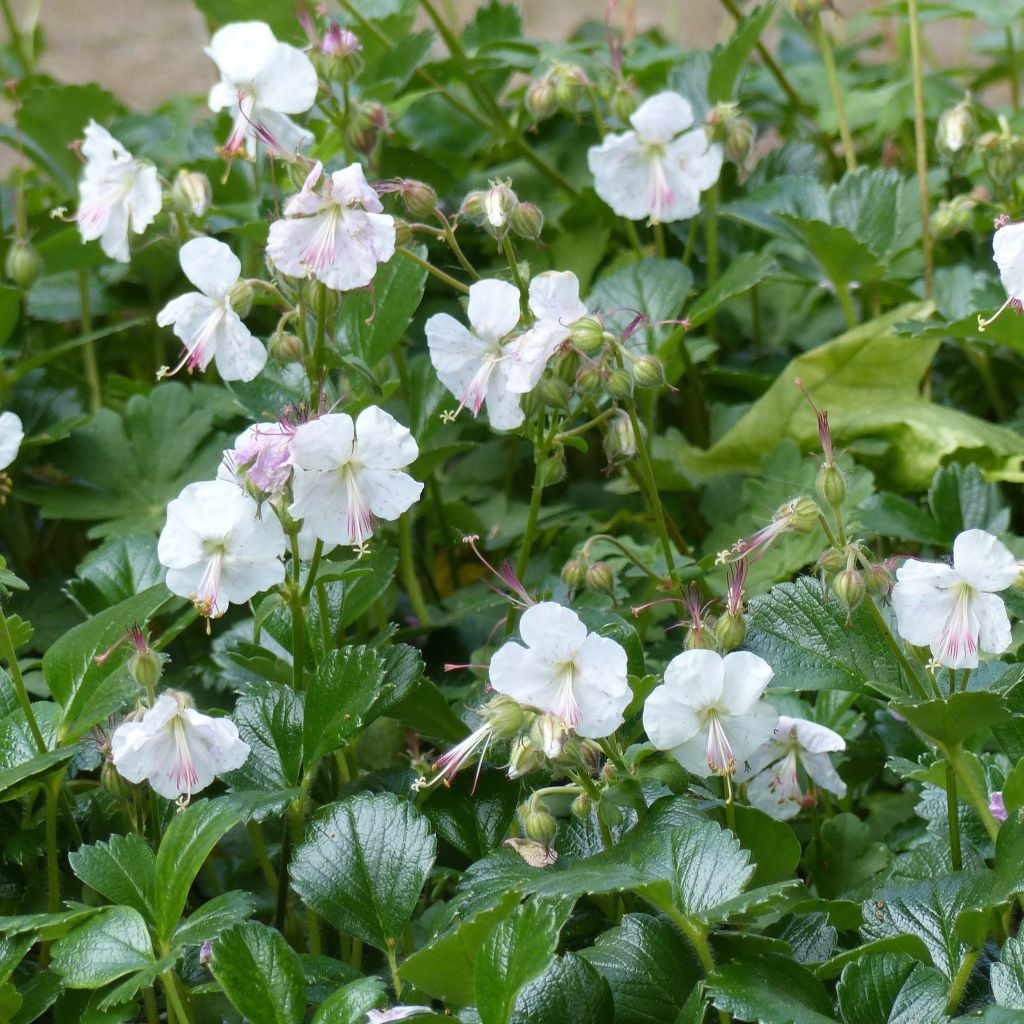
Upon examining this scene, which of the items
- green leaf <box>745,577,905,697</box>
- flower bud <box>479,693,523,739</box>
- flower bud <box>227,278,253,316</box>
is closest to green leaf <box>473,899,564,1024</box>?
flower bud <box>479,693,523,739</box>

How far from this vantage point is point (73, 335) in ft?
5.35

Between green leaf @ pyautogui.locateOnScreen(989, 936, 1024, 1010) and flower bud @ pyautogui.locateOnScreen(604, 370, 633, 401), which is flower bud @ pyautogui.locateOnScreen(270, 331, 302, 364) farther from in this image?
green leaf @ pyautogui.locateOnScreen(989, 936, 1024, 1010)

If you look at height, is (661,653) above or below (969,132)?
below

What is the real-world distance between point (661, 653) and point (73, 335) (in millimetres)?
934

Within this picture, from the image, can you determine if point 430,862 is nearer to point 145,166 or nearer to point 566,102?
point 145,166

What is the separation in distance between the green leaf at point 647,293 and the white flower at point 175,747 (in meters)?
0.54

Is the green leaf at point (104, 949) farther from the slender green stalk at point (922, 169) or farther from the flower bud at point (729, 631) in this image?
the slender green stalk at point (922, 169)

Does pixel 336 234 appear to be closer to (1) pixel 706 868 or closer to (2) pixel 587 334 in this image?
(2) pixel 587 334

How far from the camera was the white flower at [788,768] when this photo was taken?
846mm

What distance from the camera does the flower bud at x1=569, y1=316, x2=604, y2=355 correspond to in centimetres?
81

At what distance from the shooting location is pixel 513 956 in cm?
62

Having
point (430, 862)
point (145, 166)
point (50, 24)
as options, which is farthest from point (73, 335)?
point (50, 24)

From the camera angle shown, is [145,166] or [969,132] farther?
[969,132]

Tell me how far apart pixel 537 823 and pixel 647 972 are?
0.09 m
